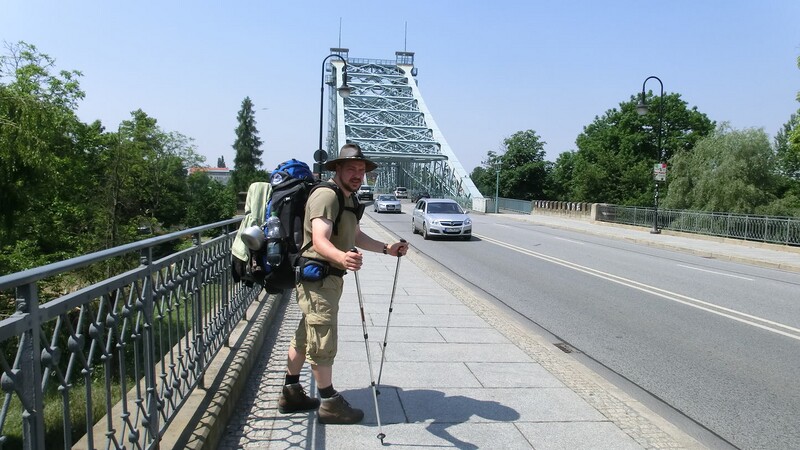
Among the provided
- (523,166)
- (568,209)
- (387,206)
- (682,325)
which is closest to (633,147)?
(523,166)

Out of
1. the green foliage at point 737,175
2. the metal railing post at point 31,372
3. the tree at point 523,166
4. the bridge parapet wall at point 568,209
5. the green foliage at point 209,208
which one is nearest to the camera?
the metal railing post at point 31,372

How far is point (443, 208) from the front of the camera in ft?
76.2

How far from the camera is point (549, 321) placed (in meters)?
7.99

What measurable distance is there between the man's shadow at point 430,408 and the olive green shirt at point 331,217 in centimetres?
119

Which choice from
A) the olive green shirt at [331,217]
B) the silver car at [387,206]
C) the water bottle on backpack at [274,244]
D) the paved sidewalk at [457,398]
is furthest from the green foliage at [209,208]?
the olive green shirt at [331,217]

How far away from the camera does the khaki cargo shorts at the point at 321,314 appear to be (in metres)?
3.64

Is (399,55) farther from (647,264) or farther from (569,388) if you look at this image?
(569,388)

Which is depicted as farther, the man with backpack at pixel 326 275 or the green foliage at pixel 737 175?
the green foliage at pixel 737 175

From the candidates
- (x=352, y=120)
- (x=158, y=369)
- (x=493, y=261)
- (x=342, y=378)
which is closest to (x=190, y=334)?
(x=158, y=369)

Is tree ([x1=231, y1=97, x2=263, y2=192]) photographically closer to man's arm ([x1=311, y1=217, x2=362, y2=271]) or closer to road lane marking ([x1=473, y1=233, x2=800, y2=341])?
road lane marking ([x1=473, y1=233, x2=800, y2=341])

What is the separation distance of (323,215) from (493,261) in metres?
12.0

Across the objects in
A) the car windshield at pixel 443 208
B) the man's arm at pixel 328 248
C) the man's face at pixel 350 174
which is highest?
the man's face at pixel 350 174

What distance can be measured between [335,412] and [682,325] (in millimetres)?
5520

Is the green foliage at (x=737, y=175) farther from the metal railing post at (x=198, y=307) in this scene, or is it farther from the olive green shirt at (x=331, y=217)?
the metal railing post at (x=198, y=307)
